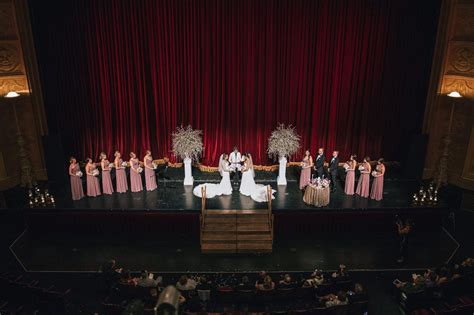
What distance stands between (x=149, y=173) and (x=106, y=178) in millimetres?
1394

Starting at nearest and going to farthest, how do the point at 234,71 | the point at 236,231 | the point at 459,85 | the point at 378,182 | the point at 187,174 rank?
1. the point at 236,231
2. the point at 378,182
3. the point at 459,85
4. the point at 187,174
5. the point at 234,71

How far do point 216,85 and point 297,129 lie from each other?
11.2 feet

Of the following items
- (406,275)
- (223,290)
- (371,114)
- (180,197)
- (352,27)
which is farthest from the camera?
(371,114)

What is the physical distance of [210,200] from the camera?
48.5 feet

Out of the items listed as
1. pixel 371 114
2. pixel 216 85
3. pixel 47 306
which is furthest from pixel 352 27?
pixel 47 306

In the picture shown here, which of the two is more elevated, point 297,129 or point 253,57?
point 253,57

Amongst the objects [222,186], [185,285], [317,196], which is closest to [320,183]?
[317,196]

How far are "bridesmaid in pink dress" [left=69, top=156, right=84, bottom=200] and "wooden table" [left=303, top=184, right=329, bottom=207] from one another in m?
7.25

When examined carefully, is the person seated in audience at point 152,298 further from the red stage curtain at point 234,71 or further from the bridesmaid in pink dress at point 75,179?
the red stage curtain at point 234,71

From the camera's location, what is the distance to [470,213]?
15.7 meters

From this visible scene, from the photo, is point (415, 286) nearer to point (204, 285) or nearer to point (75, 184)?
point (204, 285)

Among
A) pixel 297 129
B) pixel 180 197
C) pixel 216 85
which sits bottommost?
pixel 180 197

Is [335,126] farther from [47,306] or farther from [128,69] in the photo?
[47,306]

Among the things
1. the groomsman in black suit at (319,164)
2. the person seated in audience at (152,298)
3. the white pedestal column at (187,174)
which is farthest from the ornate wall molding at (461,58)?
the person seated in audience at (152,298)
